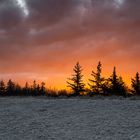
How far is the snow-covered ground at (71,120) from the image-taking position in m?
16.8

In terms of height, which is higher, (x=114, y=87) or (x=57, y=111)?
(x=114, y=87)

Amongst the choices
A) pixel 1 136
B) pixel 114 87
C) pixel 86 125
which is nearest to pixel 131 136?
pixel 86 125

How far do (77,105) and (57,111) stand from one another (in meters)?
1.39

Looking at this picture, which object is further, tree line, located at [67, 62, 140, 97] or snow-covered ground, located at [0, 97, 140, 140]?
tree line, located at [67, 62, 140, 97]

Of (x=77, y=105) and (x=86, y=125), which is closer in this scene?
(x=86, y=125)

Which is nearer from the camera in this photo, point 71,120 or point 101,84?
point 71,120

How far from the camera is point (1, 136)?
57.7ft

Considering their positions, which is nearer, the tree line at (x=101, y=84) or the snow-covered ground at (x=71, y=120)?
the snow-covered ground at (x=71, y=120)

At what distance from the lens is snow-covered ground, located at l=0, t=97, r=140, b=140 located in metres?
16.8

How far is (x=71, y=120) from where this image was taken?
18828 mm

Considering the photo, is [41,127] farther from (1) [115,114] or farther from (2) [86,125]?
(1) [115,114]

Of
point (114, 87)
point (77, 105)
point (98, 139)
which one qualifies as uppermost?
point (114, 87)

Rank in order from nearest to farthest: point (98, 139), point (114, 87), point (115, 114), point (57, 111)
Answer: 1. point (98, 139)
2. point (115, 114)
3. point (57, 111)
4. point (114, 87)

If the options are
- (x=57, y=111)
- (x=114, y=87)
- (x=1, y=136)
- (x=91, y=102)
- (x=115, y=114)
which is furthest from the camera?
(x=114, y=87)
